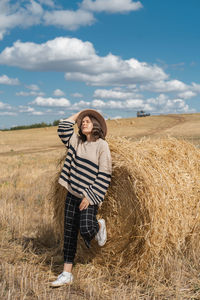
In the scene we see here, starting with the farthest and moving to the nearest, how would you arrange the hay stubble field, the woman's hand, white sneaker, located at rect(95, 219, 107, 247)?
white sneaker, located at rect(95, 219, 107, 247) < the woman's hand < the hay stubble field

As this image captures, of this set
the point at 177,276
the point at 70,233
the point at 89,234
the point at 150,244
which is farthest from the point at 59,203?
the point at 177,276

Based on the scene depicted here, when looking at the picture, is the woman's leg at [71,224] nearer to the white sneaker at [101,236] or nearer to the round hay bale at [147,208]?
the white sneaker at [101,236]

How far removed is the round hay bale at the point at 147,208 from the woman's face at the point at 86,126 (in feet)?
1.50

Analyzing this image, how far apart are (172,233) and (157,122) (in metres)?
44.6

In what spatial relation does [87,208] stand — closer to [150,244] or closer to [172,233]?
[150,244]

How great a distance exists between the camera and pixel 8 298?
323 cm

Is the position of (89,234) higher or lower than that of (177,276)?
higher

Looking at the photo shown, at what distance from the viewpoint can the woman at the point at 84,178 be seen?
13.3 ft

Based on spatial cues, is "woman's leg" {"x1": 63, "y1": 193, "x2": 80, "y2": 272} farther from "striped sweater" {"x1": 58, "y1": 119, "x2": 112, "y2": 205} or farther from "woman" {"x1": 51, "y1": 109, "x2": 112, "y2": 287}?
"striped sweater" {"x1": 58, "y1": 119, "x2": 112, "y2": 205}

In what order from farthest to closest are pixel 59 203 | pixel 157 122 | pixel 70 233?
pixel 157 122 < pixel 59 203 < pixel 70 233

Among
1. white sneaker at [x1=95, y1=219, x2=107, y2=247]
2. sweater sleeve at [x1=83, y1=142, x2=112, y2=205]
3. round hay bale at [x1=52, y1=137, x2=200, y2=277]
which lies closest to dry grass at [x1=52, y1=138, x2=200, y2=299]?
round hay bale at [x1=52, y1=137, x2=200, y2=277]

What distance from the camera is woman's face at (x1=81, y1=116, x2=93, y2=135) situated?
4.26 meters

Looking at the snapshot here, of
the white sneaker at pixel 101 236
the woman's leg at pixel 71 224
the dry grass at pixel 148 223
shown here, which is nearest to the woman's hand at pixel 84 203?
the woman's leg at pixel 71 224

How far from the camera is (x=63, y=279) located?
4.00 m
